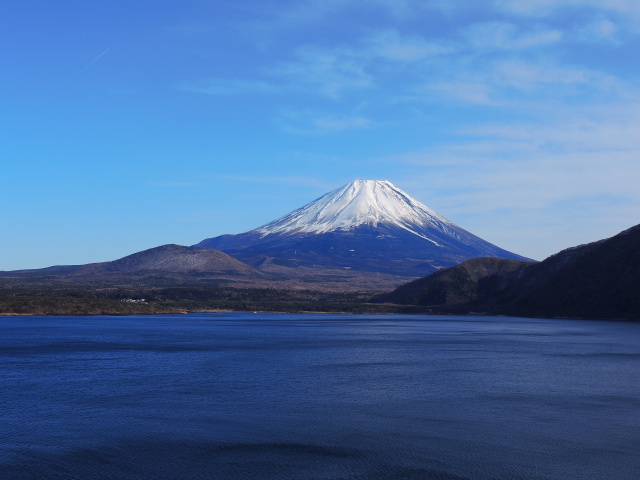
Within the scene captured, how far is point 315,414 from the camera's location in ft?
94.8

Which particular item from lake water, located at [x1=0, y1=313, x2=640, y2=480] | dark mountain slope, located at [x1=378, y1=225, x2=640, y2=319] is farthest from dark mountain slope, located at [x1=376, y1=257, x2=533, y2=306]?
lake water, located at [x1=0, y1=313, x2=640, y2=480]

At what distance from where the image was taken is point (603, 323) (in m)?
97.4

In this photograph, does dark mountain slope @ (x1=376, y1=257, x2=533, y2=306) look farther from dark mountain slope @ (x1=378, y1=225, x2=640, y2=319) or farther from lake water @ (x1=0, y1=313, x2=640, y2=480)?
lake water @ (x1=0, y1=313, x2=640, y2=480)

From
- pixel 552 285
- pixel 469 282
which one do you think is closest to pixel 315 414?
pixel 552 285

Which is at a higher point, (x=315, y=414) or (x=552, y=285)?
(x=552, y=285)

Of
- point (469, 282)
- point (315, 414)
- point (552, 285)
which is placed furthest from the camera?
point (469, 282)

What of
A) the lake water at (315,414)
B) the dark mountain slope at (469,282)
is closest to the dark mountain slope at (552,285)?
the dark mountain slope at (469,282)

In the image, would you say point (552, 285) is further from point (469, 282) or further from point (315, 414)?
point (315, 414)

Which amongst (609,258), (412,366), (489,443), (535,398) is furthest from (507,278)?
(489,443)

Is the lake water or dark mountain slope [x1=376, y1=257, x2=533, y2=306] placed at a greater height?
dark mountain slope [x1=376, y1=257, x2=533, y2=306]

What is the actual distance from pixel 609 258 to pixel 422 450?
3772 inches

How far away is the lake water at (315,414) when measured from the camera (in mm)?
21625

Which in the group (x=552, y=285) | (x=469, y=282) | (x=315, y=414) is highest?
(x=469, y=282)

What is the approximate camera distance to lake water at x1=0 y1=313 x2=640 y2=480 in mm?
21625
